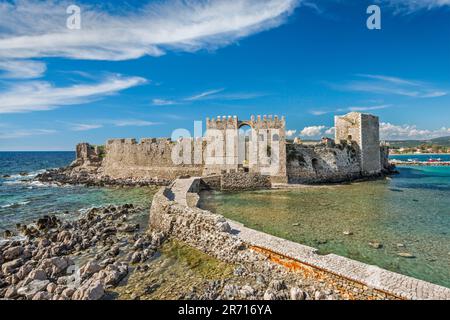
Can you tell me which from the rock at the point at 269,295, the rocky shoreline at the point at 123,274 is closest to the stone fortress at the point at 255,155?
the rocky shoreline at the point at 123,274

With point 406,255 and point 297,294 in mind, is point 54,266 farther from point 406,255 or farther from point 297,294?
point 406,255

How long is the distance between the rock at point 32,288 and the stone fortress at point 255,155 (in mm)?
15418

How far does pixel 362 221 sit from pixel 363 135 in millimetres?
20099

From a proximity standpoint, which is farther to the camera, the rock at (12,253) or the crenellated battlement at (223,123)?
the crenellated battlement at (223,123)

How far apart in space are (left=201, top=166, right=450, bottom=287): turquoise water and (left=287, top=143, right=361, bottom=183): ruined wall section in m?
4.88

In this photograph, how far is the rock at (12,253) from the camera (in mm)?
8641

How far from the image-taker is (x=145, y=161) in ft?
93.9

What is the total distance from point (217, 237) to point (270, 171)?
15.4 metres

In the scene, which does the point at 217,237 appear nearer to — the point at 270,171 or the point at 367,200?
the point at 367,200

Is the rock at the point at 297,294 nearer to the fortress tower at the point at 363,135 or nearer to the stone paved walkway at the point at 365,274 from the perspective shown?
the stone paved walkway at the point at 365,274

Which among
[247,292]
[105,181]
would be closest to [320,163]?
[247,292]

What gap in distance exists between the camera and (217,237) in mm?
8258

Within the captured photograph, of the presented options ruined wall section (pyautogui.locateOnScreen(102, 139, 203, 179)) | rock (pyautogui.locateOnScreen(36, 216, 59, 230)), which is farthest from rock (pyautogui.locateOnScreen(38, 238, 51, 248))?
ruined wall section (pyautogui.locateOnScreen(102, 139, 203, 179))

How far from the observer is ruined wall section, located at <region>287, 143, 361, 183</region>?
24.3 meters
